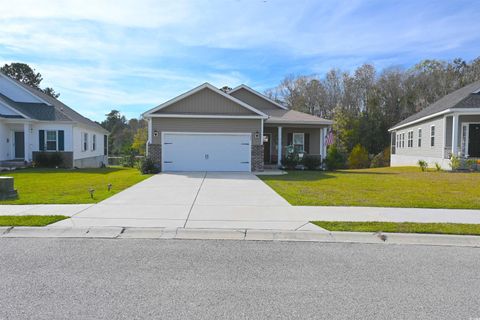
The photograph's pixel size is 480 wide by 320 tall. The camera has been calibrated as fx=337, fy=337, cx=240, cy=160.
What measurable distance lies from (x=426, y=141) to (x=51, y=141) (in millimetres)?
25487

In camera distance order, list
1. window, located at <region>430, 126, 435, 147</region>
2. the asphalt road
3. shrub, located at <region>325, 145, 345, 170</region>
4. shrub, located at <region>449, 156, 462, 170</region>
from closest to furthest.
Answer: the asphalt road, shrub, located at <region>449, 156, 462, 170</region>, window, located at <region>430, 126, 435, 147</region>, shrub, located at <region>325, 145, 345, 170</region>

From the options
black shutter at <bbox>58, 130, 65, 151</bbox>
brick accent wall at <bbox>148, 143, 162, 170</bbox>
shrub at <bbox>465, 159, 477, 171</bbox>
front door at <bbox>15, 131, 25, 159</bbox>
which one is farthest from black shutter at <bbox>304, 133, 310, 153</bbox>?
front door at <bbox>15, 131, 25, 159</bbox>

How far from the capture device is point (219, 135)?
59.9 feet

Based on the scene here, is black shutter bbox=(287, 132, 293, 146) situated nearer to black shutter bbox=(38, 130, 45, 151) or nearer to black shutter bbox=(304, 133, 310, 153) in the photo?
black shutter bbox=(304, 133, 310, 153)

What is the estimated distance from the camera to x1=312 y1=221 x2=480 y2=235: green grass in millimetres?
5977

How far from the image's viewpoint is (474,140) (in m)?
20.1

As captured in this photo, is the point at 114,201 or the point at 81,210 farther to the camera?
the point at 114,201

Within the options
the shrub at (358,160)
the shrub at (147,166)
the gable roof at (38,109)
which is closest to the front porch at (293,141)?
the shrub at (147,166)

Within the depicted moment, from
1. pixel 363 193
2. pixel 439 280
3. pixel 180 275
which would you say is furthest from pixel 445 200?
pixel 180 275

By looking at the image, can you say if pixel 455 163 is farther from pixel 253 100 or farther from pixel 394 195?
pixel 253 100

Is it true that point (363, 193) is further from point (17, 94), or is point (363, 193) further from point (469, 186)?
point (17, 94)

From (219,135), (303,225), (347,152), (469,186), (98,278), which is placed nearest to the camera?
(98,278)

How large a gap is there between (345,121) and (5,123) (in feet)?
106

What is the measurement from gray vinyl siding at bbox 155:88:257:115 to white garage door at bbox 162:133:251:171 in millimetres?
1224
